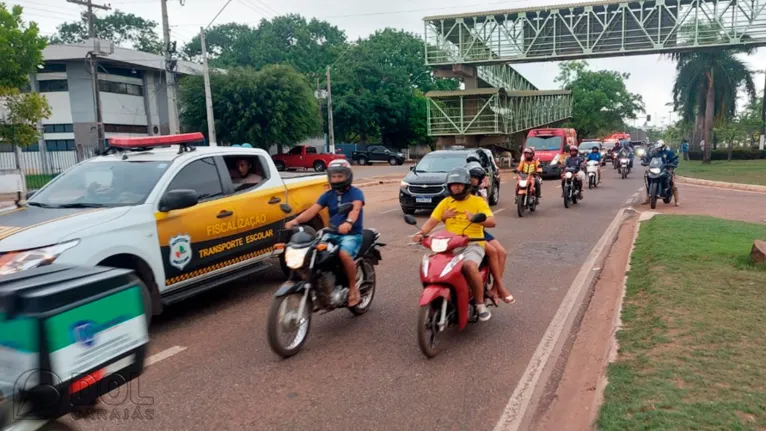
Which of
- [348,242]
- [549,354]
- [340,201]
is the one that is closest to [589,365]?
[549,354]

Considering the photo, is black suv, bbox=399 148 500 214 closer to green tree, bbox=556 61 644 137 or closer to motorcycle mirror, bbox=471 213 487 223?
motorcycle mirror, bbox=471 213 487 223

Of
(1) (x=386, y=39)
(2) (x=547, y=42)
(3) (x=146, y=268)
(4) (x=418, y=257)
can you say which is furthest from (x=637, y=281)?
(1) (x=386, y=39)

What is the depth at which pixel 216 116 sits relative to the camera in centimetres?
3778

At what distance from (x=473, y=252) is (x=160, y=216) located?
9.95ft

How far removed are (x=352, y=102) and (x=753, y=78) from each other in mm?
31975

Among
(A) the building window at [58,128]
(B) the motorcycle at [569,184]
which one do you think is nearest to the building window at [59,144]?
(A) the building window at [58,128]

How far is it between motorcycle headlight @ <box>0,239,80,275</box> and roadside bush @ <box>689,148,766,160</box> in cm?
4936

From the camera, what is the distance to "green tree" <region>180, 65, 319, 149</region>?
37.2 metres

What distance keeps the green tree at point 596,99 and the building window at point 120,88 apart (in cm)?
4954

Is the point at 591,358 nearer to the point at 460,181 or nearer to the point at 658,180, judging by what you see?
the point at 460,181

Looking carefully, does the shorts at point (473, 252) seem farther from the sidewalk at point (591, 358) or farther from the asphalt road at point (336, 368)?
the sidewalk at point (591, 358)

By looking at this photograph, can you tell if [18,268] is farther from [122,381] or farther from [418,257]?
[418,257]

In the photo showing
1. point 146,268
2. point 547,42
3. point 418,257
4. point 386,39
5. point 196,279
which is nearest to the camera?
point 146,268

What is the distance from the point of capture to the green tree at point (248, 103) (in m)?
37.2
